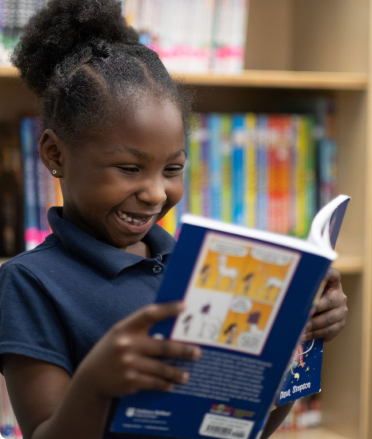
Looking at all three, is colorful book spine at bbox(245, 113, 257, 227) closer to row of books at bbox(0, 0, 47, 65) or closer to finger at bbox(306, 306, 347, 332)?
row of books at bbox(0, 0, 47, 65)

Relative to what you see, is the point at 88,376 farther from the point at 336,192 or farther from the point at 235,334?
the point at 336,192

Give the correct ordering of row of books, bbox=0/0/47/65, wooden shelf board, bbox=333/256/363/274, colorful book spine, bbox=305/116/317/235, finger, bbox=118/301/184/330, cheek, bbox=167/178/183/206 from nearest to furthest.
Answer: finger, bbox=118/301/184/330 → cheek, bbox=167/178/183/206 → row of books, bbox=0/0/47/65 → wooden shelf board, bbox=333/256/363/274 → colorful book spine, bbox=305/116/317/235

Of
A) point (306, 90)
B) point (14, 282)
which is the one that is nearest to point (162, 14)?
point (306, 90)

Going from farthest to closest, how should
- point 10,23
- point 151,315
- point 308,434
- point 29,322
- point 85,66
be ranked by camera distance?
1. point 308,434
2. point 10,23
3. point 85,66
4. point 29,322
5. point 151,315

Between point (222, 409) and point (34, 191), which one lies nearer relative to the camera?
point (222, 409)

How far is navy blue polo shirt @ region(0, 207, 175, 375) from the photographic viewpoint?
2.05 ft

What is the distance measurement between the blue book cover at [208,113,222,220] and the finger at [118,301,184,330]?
2.98 feet

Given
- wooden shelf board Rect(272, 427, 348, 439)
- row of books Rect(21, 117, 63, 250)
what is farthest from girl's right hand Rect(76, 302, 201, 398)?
wooden shelf board Rect(272, 427, 348, 439)

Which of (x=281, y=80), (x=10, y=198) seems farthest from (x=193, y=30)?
(x=10, y=198)

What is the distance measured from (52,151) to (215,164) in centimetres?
68

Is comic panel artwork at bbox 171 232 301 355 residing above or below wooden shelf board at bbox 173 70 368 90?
below

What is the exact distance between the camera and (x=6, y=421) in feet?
4.29

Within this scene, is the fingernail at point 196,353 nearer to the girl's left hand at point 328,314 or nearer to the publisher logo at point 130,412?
the publisher logo at point 130,412

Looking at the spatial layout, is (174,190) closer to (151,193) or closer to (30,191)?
(151,193)
